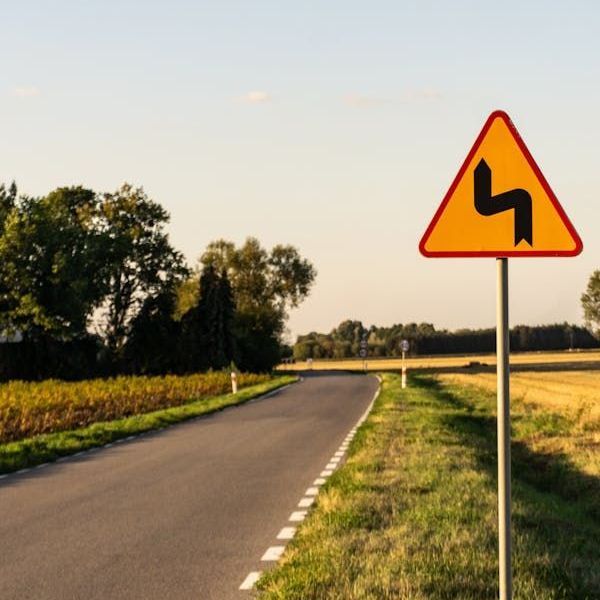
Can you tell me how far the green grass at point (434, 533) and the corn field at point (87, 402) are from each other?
9.94 meters

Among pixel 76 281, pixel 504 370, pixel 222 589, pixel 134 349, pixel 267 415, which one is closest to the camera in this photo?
pixel 504 370

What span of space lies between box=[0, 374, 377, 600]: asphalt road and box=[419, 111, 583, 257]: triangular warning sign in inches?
126

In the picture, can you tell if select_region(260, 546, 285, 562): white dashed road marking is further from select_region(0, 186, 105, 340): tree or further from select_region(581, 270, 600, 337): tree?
select_region(581, 270, 600, 337): tree

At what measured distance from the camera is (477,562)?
326 inches

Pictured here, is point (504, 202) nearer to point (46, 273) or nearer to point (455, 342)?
point (46, 273)

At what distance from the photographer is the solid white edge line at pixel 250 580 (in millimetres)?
8281

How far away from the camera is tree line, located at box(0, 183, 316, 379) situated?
72.2 meters

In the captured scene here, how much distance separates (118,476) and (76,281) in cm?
5685

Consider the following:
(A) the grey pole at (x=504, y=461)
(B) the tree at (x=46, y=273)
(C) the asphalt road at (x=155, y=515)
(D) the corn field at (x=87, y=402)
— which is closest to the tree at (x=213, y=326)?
(B) the tree at (x=46, y=273)

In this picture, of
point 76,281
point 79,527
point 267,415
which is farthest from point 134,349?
point 79,527

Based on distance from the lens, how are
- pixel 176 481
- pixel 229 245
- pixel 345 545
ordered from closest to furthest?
pixel 345 545 < pixel 176 481 < pixel 229 245

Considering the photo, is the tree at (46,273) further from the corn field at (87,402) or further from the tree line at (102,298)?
the corn field at (87,402)

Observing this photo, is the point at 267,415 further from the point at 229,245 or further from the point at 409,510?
the point at 229,245

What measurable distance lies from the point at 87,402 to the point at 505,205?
100 ft
